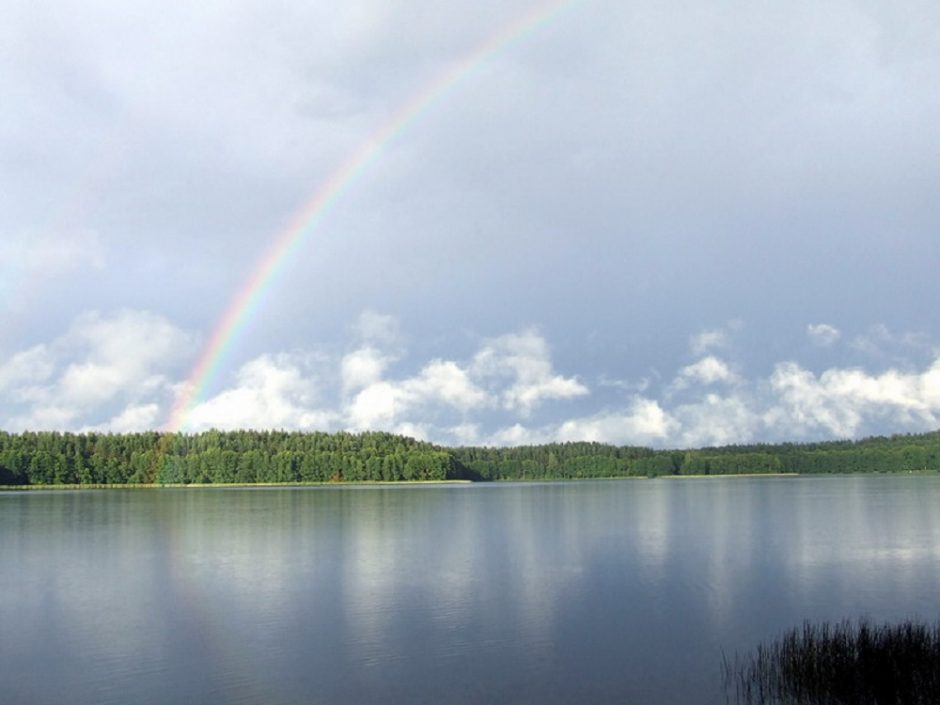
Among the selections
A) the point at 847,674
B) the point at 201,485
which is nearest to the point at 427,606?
the point at 847,674

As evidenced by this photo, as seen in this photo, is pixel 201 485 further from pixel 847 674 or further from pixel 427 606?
pixel 847 674

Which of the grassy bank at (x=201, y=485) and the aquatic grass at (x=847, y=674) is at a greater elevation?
the aquatic grass at (x=847, y=674)

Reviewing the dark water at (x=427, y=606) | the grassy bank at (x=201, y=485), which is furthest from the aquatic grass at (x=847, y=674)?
the grassy bank at (x=201, y=485)

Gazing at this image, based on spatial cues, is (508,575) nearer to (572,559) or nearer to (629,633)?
(572,559)

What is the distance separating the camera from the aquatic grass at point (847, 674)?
56.3 ft

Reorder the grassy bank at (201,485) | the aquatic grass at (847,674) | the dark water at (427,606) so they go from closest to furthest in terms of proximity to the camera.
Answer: the aquatic grass at (847,674) → the dark water at (427,606) → the grassy bank at (201,485)

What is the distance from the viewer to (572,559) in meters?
41.6

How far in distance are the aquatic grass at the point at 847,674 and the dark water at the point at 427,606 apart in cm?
111

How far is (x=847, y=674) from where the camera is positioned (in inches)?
709

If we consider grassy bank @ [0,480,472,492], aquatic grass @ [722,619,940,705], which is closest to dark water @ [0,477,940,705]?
aquatic grass @ [722,619,940,705]

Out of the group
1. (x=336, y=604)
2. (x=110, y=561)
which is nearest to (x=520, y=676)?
(x=336, y=604)

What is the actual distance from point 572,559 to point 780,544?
41.7 ft

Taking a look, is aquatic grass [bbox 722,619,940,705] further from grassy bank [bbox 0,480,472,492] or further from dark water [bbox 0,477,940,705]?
grassy bank [bbox 0,480,472,492]

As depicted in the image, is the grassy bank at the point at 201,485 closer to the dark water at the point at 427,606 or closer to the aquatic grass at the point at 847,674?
the dark water at the point at 427,606
